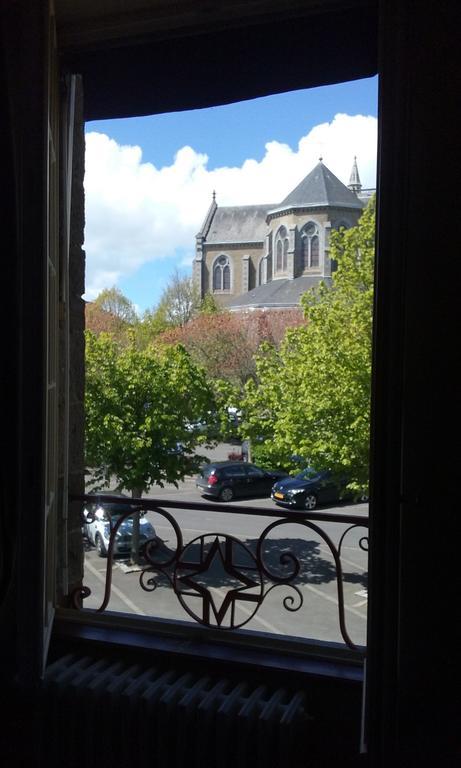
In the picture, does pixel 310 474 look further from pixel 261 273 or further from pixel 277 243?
pixel 261 273

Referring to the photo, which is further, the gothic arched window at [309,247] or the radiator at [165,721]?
the gothic arched window at [309,247]

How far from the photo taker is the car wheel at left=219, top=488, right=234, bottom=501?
3887mm

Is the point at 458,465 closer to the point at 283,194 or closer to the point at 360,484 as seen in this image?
the point at 360,484

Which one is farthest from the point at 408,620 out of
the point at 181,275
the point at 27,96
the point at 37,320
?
Result: the point at 181,275

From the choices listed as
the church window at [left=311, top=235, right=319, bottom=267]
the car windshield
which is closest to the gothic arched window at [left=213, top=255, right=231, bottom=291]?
the church window at [left=311, top=235, right=319, bottom=267]

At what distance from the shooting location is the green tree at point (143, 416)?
4.62 meters

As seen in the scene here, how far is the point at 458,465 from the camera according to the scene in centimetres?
130

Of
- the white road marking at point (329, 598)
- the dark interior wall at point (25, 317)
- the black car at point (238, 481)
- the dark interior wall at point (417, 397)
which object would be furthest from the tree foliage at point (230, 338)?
the dark interior wall at point (417, 397)

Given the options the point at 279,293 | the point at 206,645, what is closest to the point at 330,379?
the point at 279,293

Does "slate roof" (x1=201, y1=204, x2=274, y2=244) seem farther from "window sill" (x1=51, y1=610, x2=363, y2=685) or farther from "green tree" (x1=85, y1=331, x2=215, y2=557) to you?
"window sill" (x1=51, y1=610, x2=363, y2=685)

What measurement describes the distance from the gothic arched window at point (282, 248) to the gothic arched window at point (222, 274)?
247 cm

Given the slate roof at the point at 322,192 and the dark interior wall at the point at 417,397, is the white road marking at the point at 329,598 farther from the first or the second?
the slate roof at the point at 322,192

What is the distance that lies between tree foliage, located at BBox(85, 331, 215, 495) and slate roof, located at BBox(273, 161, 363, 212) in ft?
6.72

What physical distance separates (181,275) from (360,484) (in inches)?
176
